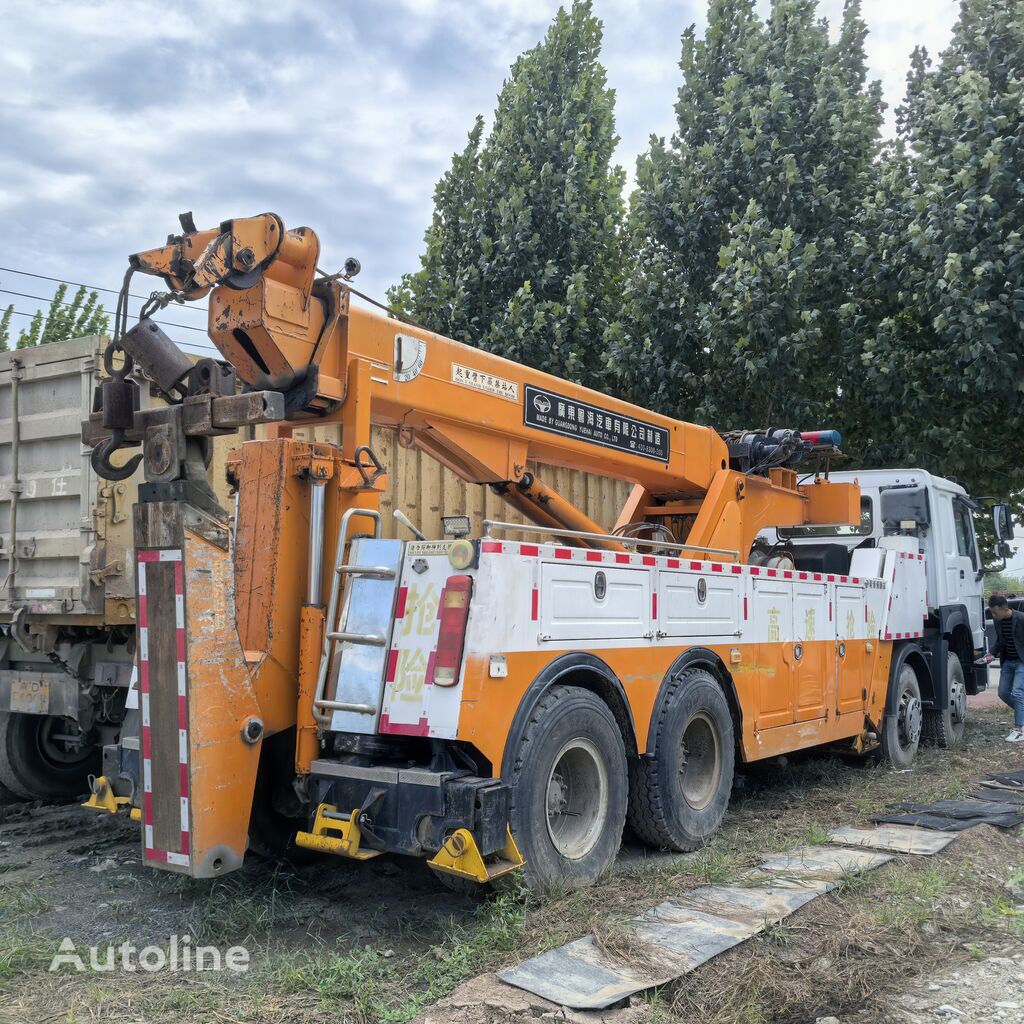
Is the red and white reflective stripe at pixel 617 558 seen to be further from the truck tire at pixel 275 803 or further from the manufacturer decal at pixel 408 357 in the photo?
the truck tire at pixel 275 803

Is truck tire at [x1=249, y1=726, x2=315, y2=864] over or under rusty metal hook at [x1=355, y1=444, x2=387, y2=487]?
under

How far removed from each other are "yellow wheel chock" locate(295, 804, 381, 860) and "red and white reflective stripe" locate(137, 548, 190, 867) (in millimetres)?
513

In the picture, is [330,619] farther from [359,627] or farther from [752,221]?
[752,221]

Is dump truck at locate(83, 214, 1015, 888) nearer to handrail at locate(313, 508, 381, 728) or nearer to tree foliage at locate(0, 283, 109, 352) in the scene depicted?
handrail at locate(313, 508, 381, 728)

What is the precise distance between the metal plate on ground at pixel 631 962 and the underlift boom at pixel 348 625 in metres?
0.43

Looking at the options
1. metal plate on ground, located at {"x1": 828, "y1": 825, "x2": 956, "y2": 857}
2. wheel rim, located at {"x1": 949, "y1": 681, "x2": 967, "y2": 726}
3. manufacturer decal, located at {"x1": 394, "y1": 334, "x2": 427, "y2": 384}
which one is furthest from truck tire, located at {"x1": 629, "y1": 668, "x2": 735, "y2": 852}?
wheel rim, located at {"x1": 949, "y1": 681, "x2": 967, "y2": 726}

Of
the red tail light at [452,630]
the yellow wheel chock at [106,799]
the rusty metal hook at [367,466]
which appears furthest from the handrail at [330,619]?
the yellow wheel chock at [106,799]

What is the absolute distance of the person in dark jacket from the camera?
10.2 meters

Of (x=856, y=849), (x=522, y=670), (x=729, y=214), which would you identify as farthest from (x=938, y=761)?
(x=729, y=214)

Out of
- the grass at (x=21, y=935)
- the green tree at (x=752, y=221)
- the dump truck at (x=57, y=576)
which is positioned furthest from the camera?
the green tree at (x=752, y=221)

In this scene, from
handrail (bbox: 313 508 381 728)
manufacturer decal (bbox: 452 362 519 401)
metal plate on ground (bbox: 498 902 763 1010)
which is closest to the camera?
metal plate on ground (bbox: 498 902 763 1010)

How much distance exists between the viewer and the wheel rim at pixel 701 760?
19.5 ft

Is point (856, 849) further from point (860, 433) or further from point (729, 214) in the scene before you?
point (729, 214)

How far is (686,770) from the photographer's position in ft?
19.5
